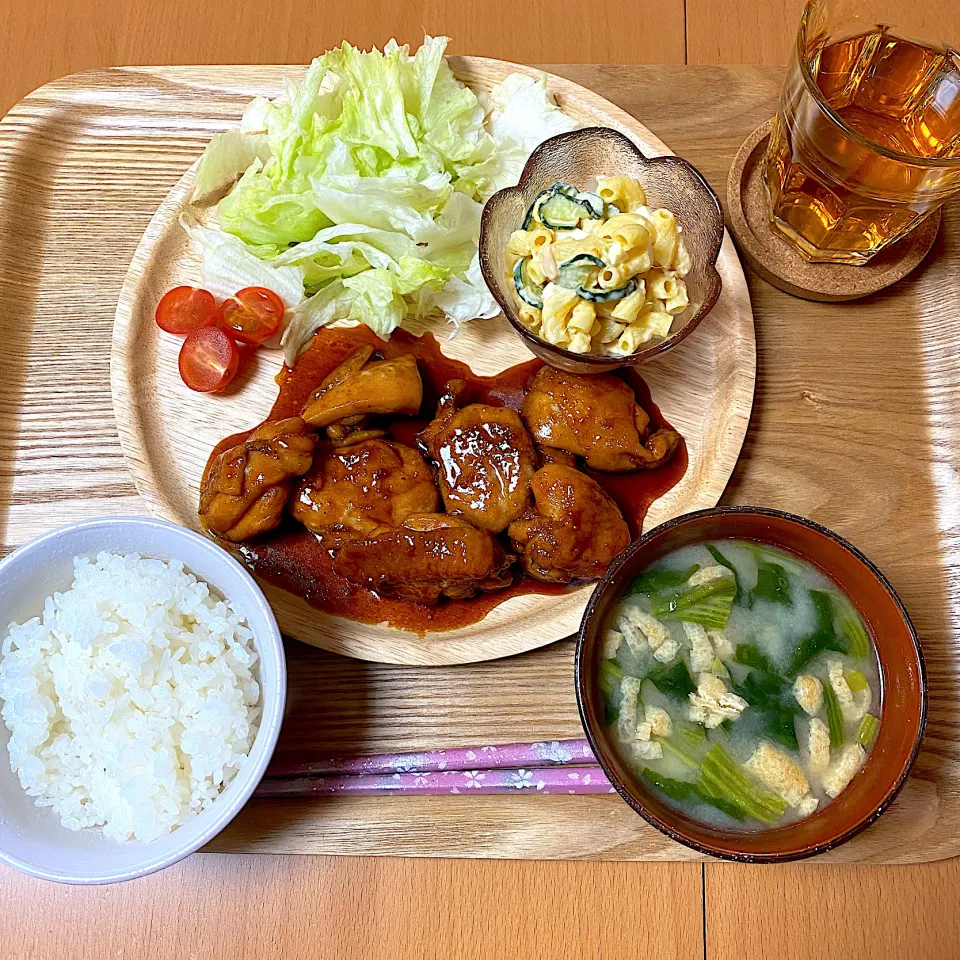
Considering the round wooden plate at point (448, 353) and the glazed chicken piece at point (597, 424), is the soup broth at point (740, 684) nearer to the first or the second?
the round wooden plate at point (448, 353)

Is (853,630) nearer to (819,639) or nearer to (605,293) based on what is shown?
(819,639)

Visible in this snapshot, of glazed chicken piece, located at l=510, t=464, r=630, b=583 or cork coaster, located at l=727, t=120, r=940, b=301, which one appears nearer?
glazed chicken piece, located at l=510, t=464, r=630, b=583

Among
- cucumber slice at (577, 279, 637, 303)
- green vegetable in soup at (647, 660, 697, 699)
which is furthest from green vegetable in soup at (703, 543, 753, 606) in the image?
cucumber slice at (577, 279, 637, 303)

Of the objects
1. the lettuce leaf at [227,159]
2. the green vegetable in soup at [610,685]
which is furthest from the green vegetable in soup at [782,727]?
the lettuce leaf at [227,159]

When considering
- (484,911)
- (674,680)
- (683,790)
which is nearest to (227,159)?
(674,680)

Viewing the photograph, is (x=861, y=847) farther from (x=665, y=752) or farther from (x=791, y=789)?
(x=665, y=752)

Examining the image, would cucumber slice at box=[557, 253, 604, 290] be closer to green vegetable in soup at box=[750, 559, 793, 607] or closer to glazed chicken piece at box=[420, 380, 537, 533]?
glazed chicken piece at box=[420, 380, 537, 533]
